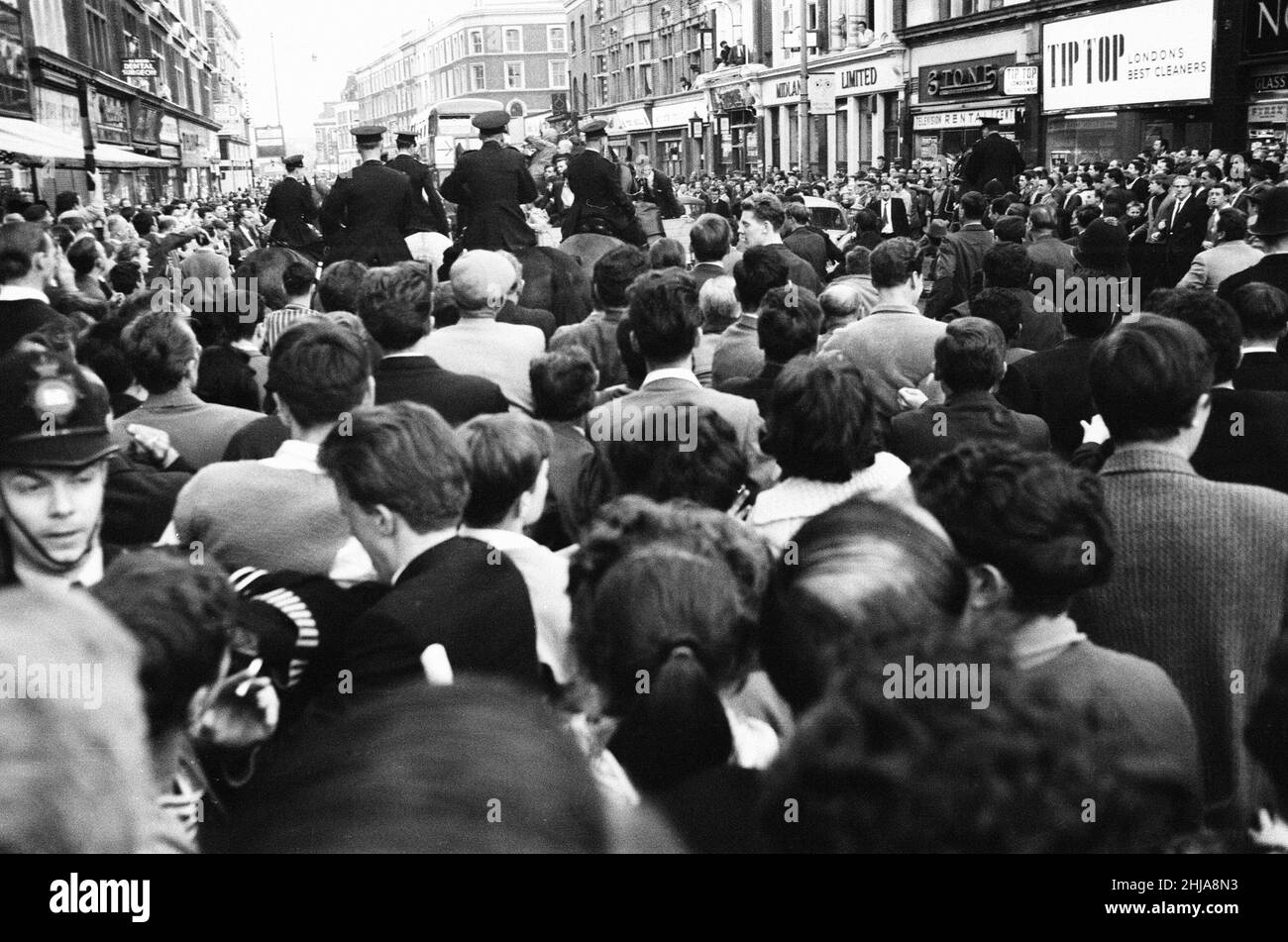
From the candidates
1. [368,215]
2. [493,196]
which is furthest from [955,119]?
[368,215]

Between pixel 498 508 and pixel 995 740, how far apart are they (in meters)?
1.75

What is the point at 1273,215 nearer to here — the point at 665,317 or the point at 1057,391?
the point at 1057,391

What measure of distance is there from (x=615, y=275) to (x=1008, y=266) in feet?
6.52

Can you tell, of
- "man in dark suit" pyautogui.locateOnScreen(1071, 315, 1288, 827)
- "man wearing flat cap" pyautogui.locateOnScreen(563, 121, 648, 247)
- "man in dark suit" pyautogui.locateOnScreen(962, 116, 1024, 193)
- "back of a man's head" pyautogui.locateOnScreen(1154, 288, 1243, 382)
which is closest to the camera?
"man in dark suit" pyautogui.locateOnScreen(1071, 315, 1288, 827)

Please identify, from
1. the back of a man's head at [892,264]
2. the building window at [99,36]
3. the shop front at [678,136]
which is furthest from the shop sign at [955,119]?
the back of a man's head at [892,264]

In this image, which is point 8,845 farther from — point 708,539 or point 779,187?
point 779,187

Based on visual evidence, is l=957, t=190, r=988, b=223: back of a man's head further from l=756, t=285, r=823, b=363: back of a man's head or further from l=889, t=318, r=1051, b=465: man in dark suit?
l=889, t=318, r=1051, b=465: man in dark suit

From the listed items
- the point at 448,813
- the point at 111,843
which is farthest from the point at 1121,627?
the point at 111,843

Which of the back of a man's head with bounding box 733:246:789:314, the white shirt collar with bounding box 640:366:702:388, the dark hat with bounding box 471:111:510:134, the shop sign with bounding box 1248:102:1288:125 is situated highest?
the shop sign with bounding box 1248:102:1288:125

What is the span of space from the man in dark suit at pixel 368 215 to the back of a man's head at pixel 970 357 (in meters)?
5.55

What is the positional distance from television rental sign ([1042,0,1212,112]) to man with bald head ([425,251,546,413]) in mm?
17867

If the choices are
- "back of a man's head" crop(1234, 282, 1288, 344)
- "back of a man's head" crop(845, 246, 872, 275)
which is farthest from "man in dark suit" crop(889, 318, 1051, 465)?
"back of a man's head" crop(845, 246, 872, 275)

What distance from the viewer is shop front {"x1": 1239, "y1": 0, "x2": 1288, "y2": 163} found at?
61.7 feet

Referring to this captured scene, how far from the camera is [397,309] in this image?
4637 millimetres
